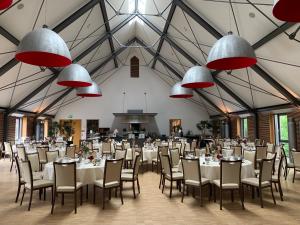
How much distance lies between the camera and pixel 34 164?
19.9 ft

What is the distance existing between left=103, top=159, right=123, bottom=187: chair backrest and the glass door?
31.0ft

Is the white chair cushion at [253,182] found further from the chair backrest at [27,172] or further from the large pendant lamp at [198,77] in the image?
the chair backrest at [27,172]

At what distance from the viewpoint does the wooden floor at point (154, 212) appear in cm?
404

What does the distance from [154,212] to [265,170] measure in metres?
2.36

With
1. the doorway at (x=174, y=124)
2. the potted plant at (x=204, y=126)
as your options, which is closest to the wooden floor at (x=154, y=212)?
the potted plant at (x=204, y=126)

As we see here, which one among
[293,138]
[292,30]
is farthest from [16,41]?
[293,138]

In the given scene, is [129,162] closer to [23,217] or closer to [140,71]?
[23,217]

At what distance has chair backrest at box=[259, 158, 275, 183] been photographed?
4668 millimetres

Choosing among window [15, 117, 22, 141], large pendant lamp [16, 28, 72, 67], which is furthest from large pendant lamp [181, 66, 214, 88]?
window [15, 117, 22, 141]

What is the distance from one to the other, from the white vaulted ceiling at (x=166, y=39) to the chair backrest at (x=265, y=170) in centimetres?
360

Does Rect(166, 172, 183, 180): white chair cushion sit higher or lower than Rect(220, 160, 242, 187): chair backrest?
lower

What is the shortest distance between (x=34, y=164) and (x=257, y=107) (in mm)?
10621

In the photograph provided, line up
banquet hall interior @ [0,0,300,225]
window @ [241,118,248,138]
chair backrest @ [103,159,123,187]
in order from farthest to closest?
window @ [241,118,248,138], chair backrest @ [103,159,123,187], banquet hall interior @ [0,0,300,225]

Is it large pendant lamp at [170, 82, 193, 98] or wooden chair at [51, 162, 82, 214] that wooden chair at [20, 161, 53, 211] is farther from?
large pendant lamp at [170, 82, 193, 98]
